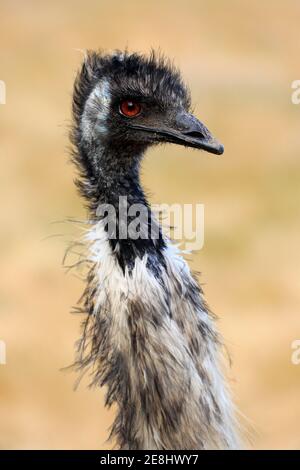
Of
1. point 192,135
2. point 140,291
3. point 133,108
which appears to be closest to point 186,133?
point 192,135

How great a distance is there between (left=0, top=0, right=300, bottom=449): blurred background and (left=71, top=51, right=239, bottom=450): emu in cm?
185

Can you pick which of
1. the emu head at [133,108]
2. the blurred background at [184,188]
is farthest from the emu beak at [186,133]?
the blurred background at [184,188]

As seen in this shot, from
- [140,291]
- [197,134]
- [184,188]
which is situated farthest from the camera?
[184,188]

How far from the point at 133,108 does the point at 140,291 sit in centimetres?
49

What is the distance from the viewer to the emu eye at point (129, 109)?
2811 millimetres

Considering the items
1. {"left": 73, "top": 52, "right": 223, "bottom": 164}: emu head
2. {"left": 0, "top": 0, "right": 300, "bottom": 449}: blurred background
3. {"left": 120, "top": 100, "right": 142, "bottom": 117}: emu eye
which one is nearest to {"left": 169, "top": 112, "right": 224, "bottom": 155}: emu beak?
{"left": 73, "top": 52, "right": 223, "bottom": 164}: emu head

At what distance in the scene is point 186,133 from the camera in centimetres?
282

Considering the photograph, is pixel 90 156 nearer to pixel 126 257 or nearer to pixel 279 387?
pixel 126 257

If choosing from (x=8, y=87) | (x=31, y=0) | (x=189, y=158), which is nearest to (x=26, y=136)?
(x=8, y=87)

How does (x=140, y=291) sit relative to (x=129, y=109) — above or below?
below

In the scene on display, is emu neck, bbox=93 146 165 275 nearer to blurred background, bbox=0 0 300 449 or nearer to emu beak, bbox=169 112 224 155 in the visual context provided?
emu beak, bbox=169 112 224 155

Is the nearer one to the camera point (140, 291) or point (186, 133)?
point (140, 291)

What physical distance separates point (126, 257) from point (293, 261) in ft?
15.8

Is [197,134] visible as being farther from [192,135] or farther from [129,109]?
[129,109]
